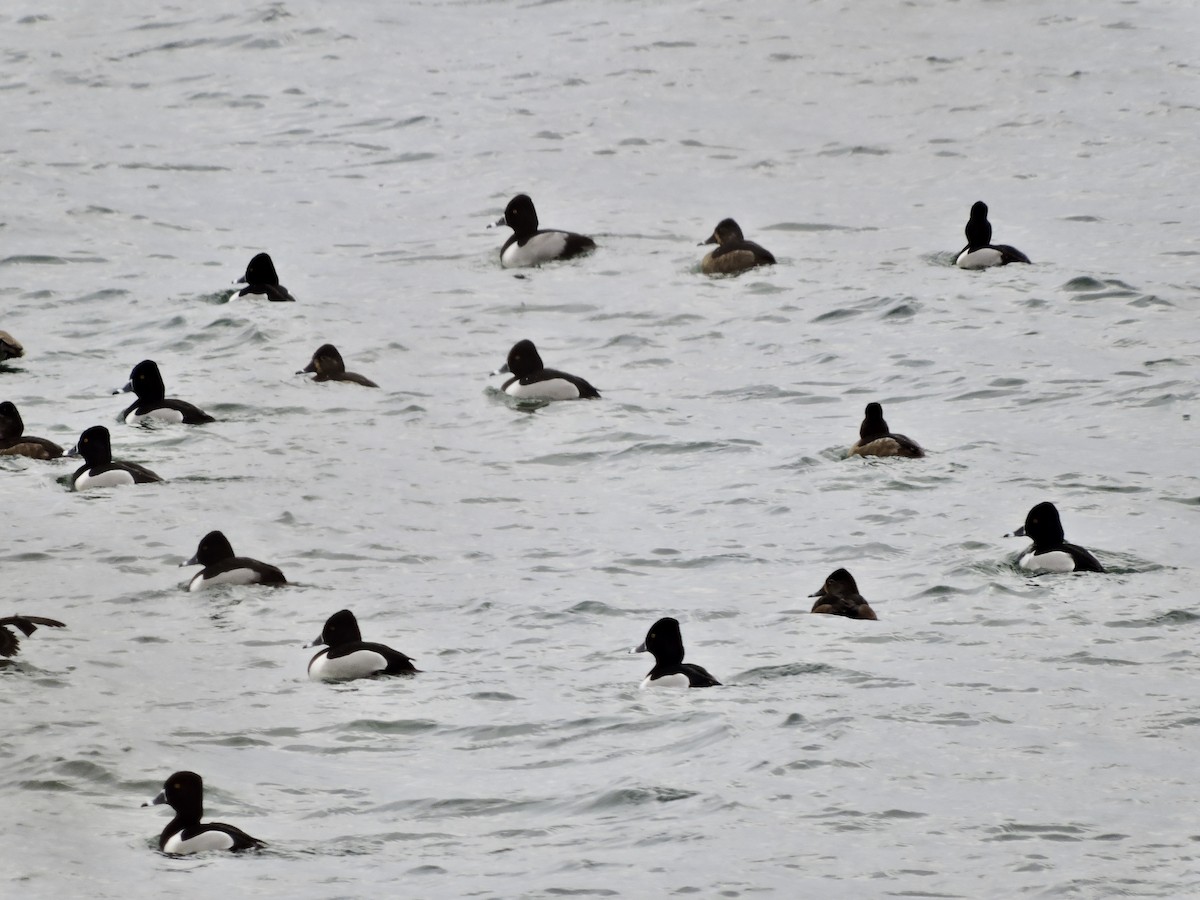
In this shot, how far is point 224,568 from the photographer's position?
1588 centimetres

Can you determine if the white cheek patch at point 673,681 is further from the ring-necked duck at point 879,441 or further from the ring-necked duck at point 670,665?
the ring-necked duck at point 879,441

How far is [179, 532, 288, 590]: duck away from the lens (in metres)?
15.8

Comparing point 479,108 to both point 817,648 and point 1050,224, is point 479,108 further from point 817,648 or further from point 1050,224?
point 817,648

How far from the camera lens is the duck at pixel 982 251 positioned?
24.6 meters

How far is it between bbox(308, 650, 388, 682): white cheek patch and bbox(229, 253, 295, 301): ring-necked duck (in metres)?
10.7

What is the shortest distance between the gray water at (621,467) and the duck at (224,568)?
23 cm

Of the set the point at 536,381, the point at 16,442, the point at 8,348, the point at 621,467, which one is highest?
the point at 8,348

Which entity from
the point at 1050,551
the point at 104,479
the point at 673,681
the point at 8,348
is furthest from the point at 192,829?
the point at 8,348

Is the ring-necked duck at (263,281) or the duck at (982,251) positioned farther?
the duck at (982,251)

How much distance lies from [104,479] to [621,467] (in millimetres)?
4752

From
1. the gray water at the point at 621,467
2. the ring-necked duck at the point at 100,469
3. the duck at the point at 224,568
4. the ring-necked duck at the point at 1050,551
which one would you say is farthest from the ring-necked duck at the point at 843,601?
the ring-necked duck at the point at 100,469

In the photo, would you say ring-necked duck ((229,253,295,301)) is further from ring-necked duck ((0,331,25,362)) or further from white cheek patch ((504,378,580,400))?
white cheek patch ((504,378,580,400))

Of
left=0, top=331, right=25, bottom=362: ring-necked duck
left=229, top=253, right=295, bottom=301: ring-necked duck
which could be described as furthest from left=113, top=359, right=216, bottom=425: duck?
left=229, top=253, right=295, bottom=301: ring-necked duck

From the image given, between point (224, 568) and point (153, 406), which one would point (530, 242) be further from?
point (224, 568)
